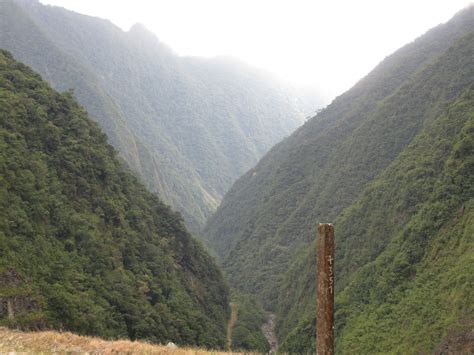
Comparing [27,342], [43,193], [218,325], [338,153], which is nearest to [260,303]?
[218,325]

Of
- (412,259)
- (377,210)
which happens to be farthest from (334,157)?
(412,259)

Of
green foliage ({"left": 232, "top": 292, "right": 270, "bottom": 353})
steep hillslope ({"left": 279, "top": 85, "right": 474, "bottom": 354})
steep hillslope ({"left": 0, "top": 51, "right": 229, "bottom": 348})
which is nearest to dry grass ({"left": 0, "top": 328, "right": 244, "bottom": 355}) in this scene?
steep hillslope ({"left": 0, "top": 51, "right": 229, "bottom": 348})

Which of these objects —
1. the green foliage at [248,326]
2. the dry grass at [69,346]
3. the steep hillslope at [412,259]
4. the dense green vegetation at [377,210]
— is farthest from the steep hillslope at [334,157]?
the dry grass at [69,346]

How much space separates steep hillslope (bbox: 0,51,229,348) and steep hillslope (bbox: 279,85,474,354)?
1592 centimetres

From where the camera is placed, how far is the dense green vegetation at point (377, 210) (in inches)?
1622

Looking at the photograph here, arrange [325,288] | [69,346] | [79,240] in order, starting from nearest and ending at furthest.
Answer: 1. [325,288]
2. [69,346]
3. [79,240]

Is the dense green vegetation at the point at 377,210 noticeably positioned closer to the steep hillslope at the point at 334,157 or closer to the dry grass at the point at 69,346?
the steep hillslope at the point at 334,157

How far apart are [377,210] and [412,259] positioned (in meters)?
19.8

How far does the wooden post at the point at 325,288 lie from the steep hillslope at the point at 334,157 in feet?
255

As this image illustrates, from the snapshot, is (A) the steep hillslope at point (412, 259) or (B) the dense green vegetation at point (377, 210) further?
(B) the dense green vegetation at point (377, 210)

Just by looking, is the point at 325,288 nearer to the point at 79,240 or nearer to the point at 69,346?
the point at 69,346

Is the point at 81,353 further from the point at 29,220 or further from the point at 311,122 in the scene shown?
the point at 311,122

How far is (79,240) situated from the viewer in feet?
133

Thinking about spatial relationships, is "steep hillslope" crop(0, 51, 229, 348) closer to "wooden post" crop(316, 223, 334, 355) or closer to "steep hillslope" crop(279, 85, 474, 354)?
"steep hillslope" crop(279, 85, 474, 354)
